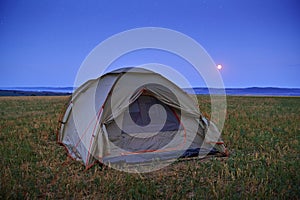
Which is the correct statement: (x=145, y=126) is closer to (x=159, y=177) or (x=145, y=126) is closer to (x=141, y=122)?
(x=141, y=122)

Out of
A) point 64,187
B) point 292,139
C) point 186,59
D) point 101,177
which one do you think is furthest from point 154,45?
point 292,139

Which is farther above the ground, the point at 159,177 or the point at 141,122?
the point at 141,122

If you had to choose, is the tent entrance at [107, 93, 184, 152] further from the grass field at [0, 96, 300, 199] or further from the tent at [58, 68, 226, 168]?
the grass field at [0, 96, 300, 199]

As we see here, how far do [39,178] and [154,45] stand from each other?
4884 mm

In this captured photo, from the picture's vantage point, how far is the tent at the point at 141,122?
6.29 metres

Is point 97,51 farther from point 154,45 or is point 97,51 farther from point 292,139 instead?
point 292,139

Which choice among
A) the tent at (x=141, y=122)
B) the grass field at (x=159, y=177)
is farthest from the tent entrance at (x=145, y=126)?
the grass field at (x=159, y=177)

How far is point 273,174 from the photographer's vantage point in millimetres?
5309

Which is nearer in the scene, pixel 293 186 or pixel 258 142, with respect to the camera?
pixel 293 186

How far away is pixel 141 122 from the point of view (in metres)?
6.79

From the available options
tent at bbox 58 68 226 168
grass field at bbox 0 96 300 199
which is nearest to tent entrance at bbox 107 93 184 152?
tent at bbox 58 68 226 168

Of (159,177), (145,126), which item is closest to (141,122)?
(145,126)

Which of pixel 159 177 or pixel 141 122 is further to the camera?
pixel 141 122

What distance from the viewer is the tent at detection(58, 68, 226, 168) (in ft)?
20.6
